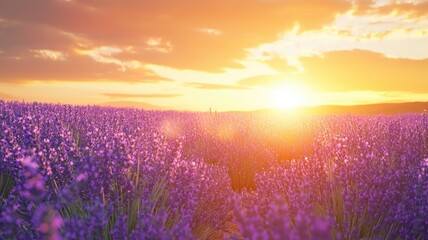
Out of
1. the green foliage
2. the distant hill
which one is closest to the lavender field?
the green foliage

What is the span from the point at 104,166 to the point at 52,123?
252cm

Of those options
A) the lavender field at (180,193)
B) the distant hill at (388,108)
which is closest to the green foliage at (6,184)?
the lavender field at (180,193)

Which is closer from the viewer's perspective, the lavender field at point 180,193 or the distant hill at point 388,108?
→ the lavender field at point 180,193

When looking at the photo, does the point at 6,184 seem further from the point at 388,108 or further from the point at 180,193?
the point at 388,108

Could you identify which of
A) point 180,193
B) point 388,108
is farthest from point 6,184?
point 388,108

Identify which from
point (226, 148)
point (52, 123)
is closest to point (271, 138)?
point (226, 148)

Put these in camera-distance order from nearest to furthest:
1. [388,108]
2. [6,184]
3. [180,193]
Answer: [180,193] < [6,184] < [388,108]

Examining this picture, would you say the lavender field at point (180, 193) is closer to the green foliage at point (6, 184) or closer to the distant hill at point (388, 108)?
the green foliage at point (6, 184)

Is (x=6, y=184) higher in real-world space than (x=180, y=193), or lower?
lower

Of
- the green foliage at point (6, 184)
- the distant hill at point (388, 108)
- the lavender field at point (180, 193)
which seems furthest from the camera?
the distant hill at point (388, 108)

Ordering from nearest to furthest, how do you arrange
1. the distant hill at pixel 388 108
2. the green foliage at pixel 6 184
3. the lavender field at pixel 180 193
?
the lavender field at pixel 180 193
the green foliage at pixel 6 184
the distant hill at pixel 388 108

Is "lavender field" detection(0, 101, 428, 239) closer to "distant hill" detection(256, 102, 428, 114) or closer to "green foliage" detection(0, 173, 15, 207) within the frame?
"green foliage" detection(0, 173, 15, 207)

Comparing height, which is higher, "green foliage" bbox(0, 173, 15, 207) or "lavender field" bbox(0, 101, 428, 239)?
"lavender field" bbox(0, 101, 428, 239)

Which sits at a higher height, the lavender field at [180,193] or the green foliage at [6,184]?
the lavender field at [180,193]
